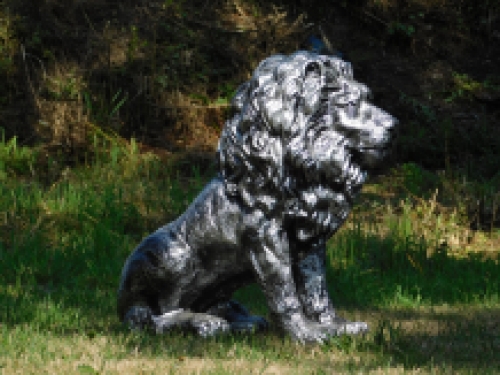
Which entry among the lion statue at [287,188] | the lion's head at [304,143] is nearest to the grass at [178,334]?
the lion statue at [287,188]

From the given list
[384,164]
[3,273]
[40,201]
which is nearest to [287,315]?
[384,164]

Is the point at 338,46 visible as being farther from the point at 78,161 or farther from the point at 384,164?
the point at 384,164

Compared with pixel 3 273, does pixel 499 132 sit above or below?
above

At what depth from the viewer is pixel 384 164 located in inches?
161

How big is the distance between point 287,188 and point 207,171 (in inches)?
221

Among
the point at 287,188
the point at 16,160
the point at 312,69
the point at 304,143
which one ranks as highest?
the point at 312,69

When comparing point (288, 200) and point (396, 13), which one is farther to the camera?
point (396, 13)

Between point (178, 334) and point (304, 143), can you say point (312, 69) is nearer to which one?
point (304, 143)

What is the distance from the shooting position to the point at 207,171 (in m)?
9.61

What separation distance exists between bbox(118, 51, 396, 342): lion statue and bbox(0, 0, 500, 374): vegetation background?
293 mm

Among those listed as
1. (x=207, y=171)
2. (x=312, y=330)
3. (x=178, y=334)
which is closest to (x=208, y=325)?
(x=178, y=334)

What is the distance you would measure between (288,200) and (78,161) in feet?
20.5

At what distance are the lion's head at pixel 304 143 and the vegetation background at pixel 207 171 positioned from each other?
709 mm

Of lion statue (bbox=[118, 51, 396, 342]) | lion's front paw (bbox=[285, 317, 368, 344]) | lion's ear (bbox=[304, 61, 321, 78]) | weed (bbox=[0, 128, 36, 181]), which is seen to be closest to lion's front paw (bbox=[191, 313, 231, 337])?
lion statue (bbox=[118, 51, 396, 342])
